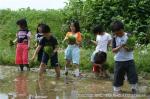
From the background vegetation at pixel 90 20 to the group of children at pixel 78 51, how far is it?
2.16ft

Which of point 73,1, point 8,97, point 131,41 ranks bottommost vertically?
point 8,97

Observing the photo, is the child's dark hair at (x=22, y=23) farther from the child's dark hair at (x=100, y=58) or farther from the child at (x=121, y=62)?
the child at (x=121, y=62)

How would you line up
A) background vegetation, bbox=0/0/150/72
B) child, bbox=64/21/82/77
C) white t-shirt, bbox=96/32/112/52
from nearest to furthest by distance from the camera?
1. white t-shirt, bbox=96/32/112/52
2. child, bbox=64/21/82/77
3. background vegetation, bbox=0/0/150/72

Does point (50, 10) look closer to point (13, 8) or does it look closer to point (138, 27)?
point (13, 8)

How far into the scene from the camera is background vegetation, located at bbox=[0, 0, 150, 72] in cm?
1398

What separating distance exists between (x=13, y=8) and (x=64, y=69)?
8.32 m

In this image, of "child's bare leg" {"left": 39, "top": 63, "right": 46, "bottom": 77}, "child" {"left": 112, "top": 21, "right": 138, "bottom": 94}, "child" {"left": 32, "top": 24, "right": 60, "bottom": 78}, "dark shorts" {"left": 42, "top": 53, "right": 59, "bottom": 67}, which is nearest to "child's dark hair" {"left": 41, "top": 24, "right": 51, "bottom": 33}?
"child" {"left": 32, "top": 24, "right": 60, "bottom": 78}

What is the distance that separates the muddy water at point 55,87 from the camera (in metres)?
10.4

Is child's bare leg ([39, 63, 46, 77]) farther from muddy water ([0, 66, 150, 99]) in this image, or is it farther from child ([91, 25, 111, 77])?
child ([91, 25, 111, 77])

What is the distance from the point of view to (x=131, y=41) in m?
10.6

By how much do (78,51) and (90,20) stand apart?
4.34 m

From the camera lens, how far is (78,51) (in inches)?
504

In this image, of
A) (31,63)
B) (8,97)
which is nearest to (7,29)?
(31,63)

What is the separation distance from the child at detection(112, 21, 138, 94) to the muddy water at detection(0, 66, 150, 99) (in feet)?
0.76
